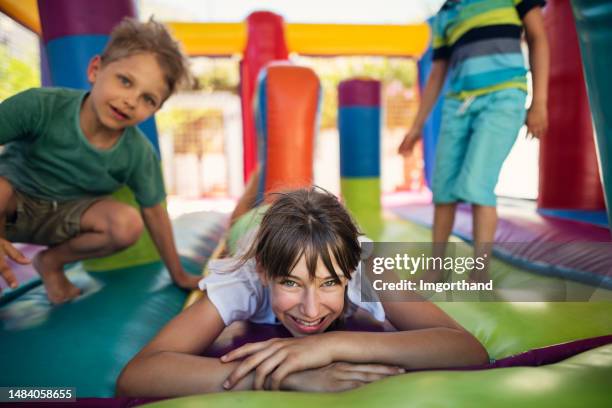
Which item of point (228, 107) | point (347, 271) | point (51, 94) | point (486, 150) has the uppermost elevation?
point (228, 107)

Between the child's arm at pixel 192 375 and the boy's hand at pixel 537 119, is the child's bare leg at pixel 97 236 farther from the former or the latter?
the boy's hand at pixel 537 119

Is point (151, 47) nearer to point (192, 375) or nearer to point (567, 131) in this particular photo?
point (192, 375)

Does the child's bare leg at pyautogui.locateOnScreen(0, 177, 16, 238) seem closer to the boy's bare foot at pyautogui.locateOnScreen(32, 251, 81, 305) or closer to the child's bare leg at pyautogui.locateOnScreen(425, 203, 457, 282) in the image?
the boy's bare foot at pyautogui.locateOnScreen(32, 251, 81, 305)

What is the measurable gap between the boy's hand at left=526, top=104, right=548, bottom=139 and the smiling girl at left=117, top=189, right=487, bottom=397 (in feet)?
2.27

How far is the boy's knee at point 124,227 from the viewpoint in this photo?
1188 mm

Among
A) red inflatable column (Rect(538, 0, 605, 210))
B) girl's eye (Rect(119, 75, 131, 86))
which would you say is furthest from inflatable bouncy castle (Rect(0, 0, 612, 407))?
girl's eye (Rect(119, 75, 131, 86))

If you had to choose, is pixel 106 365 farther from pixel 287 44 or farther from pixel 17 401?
pixel 287 44

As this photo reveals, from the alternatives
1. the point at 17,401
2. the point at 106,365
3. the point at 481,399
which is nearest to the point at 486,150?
the point at 481,399

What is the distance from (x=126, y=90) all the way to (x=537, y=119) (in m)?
1.03

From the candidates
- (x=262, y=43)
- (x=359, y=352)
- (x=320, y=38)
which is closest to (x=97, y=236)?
(x=359, y=352)

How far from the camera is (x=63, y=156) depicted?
3.69ft

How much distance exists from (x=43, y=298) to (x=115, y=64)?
600mm

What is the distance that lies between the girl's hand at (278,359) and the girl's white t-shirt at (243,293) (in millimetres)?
169

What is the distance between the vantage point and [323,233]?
70 cm
